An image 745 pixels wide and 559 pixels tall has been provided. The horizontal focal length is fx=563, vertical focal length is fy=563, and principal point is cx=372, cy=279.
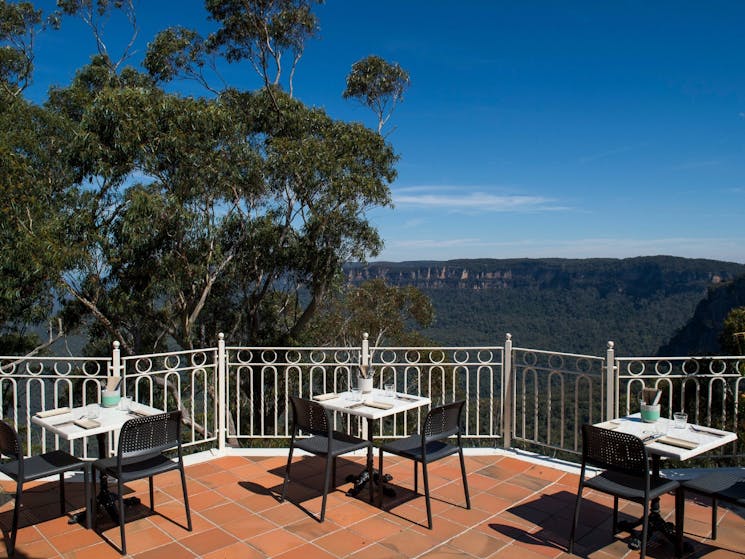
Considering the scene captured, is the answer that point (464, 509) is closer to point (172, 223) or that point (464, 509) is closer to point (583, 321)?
point (172, 223)

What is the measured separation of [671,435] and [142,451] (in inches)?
121

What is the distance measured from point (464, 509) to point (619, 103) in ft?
45.6

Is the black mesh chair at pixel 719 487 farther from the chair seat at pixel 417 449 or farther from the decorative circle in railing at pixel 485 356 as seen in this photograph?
the decorative circle in railing at pixel 485 356

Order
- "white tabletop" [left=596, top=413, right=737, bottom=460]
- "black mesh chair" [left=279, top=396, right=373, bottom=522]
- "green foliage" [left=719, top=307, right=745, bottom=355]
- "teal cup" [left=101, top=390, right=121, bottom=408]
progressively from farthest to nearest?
"green foliage" [left=719, top=307, right=745, bottom=355]
"teal cup" [left=101, top=390, right=121, bottom=408]
"black mesh chair" [left=279, top=396, right=373, bottom=522]
"white tabletop" [left=596, top=413, right=737, bottom=460]

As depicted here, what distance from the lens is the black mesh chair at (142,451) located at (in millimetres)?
3176

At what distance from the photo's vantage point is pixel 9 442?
317 cm

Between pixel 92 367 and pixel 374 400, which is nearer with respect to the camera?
pixel 374 400

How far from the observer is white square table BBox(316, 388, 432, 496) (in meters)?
3.87

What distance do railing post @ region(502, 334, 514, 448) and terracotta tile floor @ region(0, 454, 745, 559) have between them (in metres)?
0.64

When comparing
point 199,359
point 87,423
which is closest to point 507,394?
point 87,423

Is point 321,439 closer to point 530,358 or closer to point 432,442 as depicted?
point 432,442

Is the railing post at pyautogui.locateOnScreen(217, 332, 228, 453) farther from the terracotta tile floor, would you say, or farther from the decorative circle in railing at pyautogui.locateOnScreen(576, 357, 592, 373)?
the decorative circle in railing at pyautogui.locateOnScreen(576, 357, 592, 373)

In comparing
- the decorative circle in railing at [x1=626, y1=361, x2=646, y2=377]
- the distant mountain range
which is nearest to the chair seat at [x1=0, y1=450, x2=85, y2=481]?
the decorative circle in railing at [x1=626, y1=361, x2=646, y2=377]

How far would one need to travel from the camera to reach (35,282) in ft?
28.7
